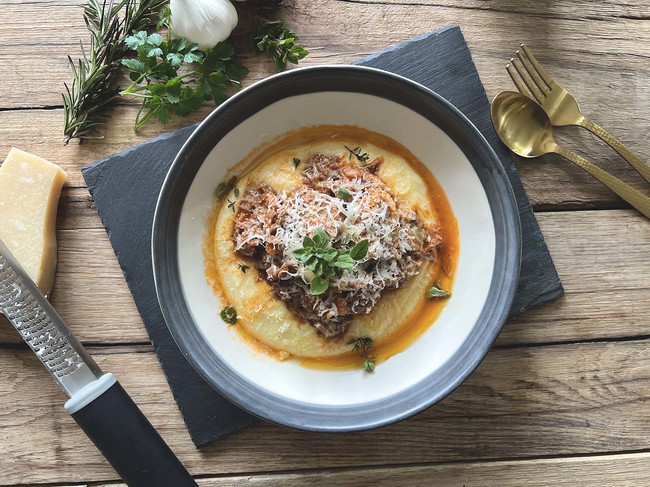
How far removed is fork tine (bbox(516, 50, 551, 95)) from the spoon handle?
26 cm

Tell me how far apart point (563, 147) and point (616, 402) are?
3.81 ft

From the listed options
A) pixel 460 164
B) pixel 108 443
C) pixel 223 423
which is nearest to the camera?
pixel 108 443

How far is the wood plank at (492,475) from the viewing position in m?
2.56

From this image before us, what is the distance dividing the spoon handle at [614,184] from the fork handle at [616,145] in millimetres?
95

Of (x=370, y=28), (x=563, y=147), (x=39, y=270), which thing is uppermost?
(x=370, y=28)

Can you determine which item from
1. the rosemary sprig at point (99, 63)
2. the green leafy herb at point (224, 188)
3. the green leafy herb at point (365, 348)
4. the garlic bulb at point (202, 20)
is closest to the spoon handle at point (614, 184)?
the green leafy herb at point (365, 348)

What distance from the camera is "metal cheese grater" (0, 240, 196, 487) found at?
2193 millimetres

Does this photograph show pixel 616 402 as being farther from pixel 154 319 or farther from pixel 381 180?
pixel 154 319

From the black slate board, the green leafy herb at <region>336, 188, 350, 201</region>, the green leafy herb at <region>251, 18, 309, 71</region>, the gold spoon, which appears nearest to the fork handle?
the gold spoon

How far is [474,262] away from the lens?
7.75 ft

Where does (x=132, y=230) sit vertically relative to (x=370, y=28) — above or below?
below

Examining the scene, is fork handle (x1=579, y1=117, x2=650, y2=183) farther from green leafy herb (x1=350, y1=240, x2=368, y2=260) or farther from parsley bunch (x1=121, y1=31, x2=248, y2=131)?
parsley bunch (x1=121, y1=31, x2=248, y2=131)

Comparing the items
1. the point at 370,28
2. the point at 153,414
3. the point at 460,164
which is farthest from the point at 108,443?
the point at 370,28

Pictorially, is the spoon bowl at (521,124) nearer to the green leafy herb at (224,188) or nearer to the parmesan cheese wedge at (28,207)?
the green leafy herb at (224,188)
